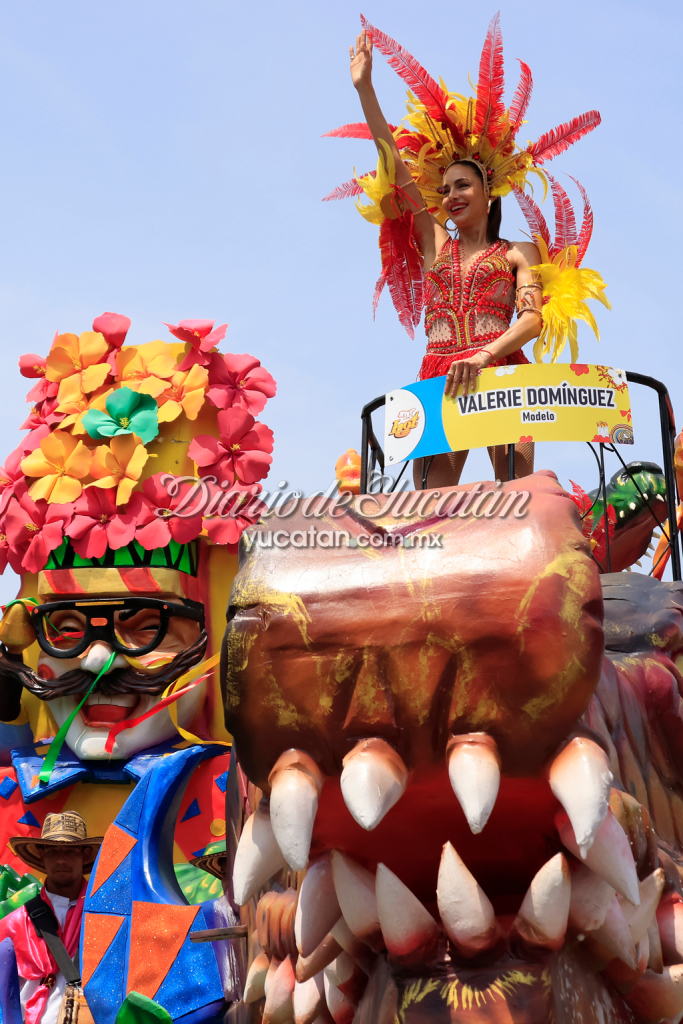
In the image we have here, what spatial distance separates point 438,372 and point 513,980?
Result: 2.70 meters

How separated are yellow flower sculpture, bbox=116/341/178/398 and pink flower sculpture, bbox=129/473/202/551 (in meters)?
0.56

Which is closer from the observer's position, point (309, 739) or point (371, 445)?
point (309, 739)

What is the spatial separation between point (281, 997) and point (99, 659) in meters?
3.96

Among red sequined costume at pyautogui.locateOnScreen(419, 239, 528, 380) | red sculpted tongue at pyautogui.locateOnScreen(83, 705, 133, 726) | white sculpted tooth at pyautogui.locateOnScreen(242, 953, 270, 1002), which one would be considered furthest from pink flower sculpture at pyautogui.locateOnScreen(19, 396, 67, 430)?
white sculpted tooth at pyautogui.locateOnScreen(242, 953, 270, 1002)

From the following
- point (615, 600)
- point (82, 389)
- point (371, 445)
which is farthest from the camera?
point (82, 389)

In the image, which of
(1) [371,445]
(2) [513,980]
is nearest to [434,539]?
(2) [513,980]

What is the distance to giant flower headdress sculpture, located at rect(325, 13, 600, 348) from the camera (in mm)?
3838

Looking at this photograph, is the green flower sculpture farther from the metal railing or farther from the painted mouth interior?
the metal railing

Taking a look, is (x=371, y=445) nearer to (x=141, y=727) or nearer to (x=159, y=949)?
(x=159, y=949)

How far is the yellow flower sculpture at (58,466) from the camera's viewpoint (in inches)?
228

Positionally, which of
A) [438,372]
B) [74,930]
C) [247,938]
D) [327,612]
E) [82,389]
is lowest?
[74,930]

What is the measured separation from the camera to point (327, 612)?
132 cm

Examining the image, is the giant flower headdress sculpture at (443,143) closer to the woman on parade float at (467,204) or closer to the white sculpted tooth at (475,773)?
the woman on parade float at (467,204)

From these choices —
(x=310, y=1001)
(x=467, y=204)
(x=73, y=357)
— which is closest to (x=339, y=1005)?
(x=310, y=1001)
